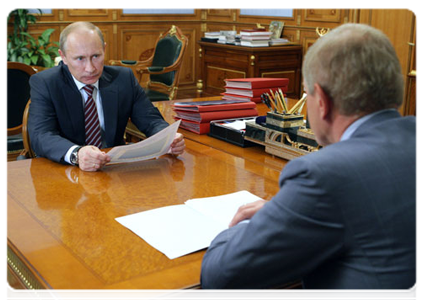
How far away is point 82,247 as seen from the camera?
1.25 meters

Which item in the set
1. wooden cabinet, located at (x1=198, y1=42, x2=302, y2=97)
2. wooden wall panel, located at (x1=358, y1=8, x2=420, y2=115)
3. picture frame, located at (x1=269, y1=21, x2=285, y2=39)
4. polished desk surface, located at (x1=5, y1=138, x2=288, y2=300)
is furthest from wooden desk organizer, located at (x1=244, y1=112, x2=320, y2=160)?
picture frame, located at (x1=269, y1=21, x2=285, y2=39)

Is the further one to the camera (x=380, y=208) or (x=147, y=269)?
(x=147, y=269)

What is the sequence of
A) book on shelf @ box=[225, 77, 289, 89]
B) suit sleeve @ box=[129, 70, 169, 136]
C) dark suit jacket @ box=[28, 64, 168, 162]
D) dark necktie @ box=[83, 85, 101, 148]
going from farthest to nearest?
book on shelf @ box=[225, 77, 289, 89] < suit sleeve @ box=[129, 70, 169, 136] < dark necktie @ box=[83, 85, 101, 148] < dark suit jacket @ box=[28, 64, 168, 162]

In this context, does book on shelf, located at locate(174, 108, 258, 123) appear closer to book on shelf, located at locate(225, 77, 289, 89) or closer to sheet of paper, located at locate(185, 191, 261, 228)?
book on shelf, located at locate(225, 77, 289, 89)

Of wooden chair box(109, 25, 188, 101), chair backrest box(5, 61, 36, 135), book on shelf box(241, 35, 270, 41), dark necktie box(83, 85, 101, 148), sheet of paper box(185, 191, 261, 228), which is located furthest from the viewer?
book on shelf box(241, 35, 270, 41)

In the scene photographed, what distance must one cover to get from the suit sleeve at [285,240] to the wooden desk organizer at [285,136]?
99 centimetres

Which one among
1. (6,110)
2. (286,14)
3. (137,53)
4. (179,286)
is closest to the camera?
(179,286)

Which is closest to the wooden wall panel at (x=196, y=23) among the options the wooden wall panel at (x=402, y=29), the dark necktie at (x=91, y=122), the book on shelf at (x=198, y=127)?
the wooden wall panel at (x=402, y=29)

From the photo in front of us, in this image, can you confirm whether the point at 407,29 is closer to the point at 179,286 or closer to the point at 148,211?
the point at 148,211

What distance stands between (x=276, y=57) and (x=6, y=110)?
3354 millimetres

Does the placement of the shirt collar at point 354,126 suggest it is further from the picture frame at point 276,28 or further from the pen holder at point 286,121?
the picture frame at point 276,28

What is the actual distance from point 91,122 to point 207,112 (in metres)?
0.50

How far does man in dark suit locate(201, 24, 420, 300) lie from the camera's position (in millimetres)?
Answer: 930

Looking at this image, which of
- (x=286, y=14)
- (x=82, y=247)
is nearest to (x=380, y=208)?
(x=82, y=247)
